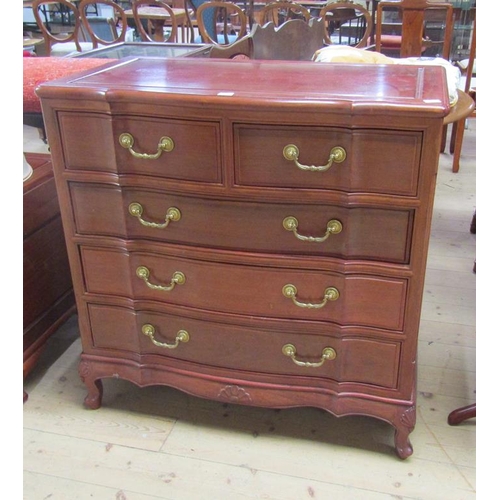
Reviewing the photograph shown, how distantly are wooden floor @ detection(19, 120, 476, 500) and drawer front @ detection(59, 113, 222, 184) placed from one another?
2.31 feet

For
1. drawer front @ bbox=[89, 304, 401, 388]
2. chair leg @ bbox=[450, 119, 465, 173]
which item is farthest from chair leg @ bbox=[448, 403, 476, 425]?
chair leg @ bbox=[450, 119, 465, 173]

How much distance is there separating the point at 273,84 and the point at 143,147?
31 centimetres

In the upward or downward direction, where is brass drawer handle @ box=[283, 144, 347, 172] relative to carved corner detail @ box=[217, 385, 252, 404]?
upward

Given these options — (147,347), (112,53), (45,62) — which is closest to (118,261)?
(147,347)

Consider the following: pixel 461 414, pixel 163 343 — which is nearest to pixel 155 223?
pixel 163 343

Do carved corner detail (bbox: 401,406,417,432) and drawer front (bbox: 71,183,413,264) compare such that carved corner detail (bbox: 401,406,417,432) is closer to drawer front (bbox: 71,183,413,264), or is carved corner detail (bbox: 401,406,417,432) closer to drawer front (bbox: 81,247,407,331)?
drawer front (bbox: 81,247,407,331)

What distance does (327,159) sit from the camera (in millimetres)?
1056

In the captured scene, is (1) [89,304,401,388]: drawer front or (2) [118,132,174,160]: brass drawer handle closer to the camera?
(2) [118,132,174,160]: brass drawer handle

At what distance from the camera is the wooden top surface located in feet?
3.31

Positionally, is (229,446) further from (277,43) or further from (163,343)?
(277,43)

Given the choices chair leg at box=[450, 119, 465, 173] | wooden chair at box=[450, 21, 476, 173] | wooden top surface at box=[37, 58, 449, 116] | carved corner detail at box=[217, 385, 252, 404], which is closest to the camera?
wooden top surface at box=[37, 58, 449, 116]

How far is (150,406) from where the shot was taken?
152 cm

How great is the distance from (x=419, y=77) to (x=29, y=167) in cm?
112

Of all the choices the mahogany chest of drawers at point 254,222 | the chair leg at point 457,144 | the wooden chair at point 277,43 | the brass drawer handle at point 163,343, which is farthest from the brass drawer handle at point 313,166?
the chair leg at point 457,144
